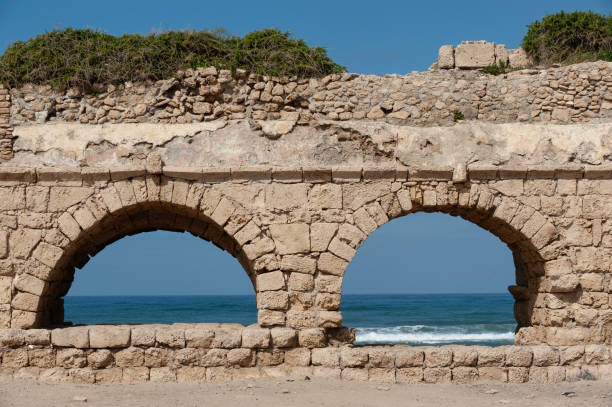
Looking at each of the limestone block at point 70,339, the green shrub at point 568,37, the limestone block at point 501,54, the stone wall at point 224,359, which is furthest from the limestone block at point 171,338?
the green shrub at point 568,37

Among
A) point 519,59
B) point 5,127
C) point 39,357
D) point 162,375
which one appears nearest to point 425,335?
point 519,59

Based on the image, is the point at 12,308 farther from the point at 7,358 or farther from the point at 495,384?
the point at 495,384

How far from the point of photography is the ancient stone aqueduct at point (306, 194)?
293 inches

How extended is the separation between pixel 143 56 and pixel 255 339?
3825 mm

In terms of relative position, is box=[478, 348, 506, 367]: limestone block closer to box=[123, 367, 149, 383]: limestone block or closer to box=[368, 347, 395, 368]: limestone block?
box=[368, 347, 395, 368]: limestone block

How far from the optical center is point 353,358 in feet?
24.4

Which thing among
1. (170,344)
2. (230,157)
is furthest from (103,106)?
(170,344)

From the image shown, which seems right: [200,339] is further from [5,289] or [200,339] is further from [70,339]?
[5,289]

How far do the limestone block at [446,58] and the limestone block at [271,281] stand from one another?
3.51 metres

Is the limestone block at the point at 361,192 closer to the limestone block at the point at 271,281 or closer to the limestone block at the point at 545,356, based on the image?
the limestone block at the point at 271,281

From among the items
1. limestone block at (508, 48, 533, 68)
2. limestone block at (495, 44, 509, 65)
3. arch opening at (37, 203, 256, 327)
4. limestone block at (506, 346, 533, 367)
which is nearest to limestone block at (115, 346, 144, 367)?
arch opening at (37, 203, 256, 327)

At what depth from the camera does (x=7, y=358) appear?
737cm

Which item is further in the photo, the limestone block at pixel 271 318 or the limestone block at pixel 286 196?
the limestone block at pixel 286 196

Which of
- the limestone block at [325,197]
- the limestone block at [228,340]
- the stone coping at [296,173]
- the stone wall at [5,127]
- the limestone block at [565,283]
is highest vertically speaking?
the stone wall at [5,127]
